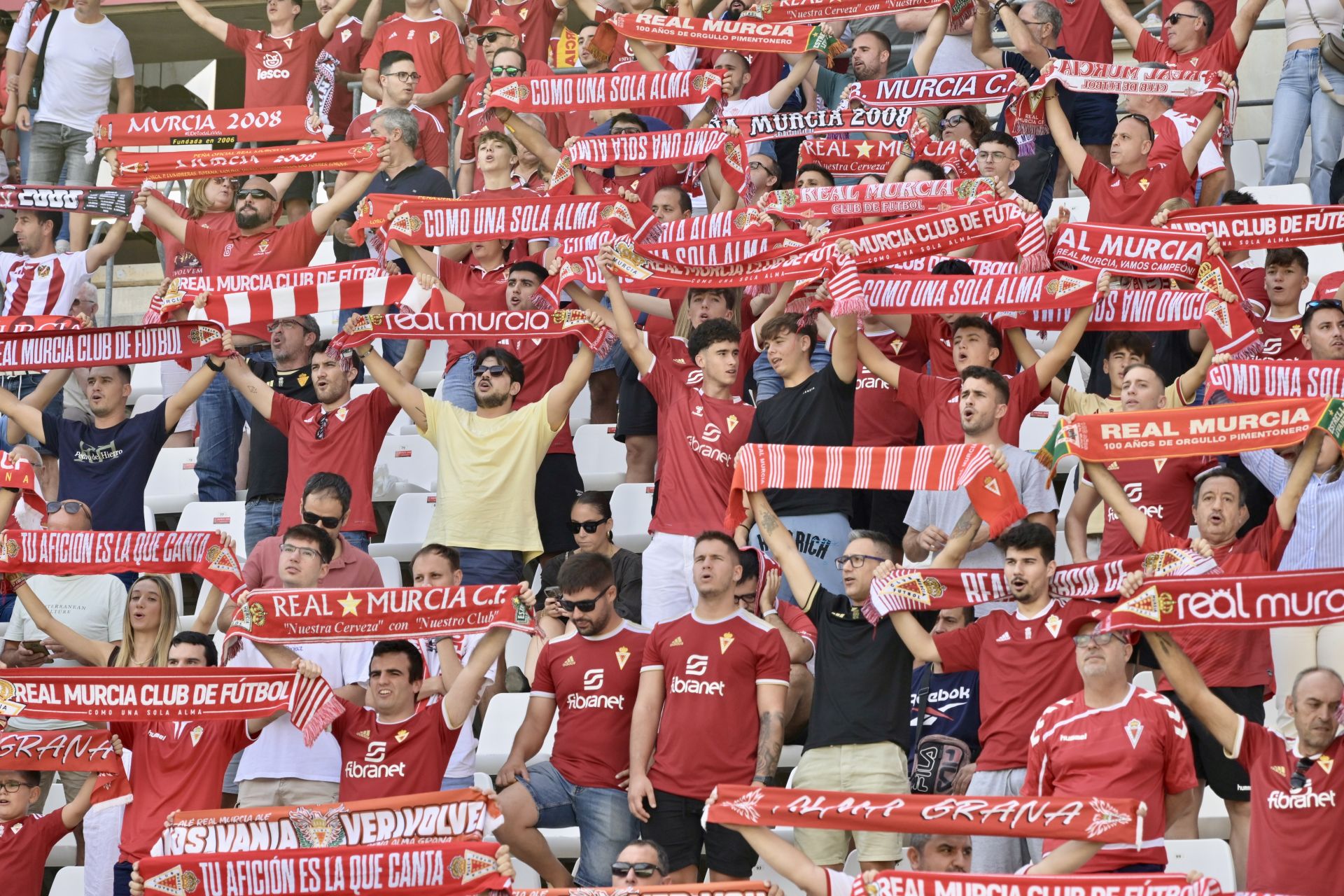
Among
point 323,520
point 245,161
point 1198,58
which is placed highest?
point 1198,58

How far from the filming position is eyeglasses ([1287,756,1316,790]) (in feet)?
23.6

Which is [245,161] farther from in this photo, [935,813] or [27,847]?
[935,813]

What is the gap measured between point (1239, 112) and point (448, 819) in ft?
32.0

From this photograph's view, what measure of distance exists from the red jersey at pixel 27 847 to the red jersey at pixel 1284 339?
19.1 feet

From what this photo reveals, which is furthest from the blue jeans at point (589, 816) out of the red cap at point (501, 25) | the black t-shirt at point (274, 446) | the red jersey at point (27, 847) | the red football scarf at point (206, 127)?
the red cap at point (501, 25)

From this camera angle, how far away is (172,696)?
321 inches

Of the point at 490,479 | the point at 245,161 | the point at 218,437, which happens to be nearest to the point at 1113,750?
the point at 490,479

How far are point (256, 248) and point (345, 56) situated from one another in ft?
12.1

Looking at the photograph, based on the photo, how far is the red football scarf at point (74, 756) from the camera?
837 centimetres

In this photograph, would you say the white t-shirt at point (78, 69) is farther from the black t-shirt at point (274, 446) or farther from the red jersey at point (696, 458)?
the red jersey at point (696, 458)

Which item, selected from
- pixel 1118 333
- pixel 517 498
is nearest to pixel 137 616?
pixel 517 498

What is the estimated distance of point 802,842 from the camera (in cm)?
791

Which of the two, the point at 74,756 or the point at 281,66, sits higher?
the point at 281,66

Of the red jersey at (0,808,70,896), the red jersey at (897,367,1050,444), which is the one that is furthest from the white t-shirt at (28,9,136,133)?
the red jersey at (897,367,1050,444)
